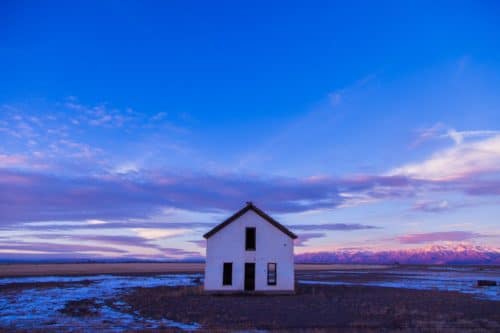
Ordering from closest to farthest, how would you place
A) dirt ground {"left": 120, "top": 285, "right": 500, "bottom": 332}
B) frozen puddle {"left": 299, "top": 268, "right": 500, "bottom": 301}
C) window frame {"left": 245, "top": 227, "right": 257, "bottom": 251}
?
dirt ground {"left": 120, "top": 285, "right": 500, "bottom": 332}
window frame {"left": 245, "top": 227, "right": 257, "bottom": 251}
frozen puddle {"left": 299, "top": 268, "right": 500, "bottom": 301}

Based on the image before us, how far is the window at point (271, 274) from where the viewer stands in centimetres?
3261

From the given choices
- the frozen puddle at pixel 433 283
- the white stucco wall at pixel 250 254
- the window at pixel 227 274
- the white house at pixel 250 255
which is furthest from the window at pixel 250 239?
the frozen puddle at pixel 433 283

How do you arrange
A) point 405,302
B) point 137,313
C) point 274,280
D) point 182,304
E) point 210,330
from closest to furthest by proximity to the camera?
point 210,330 < point 137,313 < point 182,304 < point 405,302 < point 274,280

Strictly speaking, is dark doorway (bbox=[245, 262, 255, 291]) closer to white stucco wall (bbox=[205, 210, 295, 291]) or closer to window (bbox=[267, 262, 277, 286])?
white stucco wall (bbox=[205, 210, 295, 291])

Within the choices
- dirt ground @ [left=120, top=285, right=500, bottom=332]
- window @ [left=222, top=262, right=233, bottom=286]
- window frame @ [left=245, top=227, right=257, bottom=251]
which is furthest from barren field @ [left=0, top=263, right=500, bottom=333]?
window frame @ [left=245, top=227, right=257, bottom=251]

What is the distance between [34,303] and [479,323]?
24.3 m

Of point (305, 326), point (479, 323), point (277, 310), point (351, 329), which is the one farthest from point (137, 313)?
point (479, 323)

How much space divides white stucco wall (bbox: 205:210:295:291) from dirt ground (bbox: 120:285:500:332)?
1568 mm

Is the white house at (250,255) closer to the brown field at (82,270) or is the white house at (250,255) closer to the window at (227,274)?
the window at (227,274)

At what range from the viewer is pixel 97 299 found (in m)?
30.0

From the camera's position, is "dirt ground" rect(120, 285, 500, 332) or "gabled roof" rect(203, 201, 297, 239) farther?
"gabled roof" rect(203, 201, 297, 239)

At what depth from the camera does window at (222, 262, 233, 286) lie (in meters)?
32.2

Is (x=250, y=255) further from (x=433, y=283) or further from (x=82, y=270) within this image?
(x=82, y=270)

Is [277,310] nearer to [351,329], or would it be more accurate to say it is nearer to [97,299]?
[351,329]
